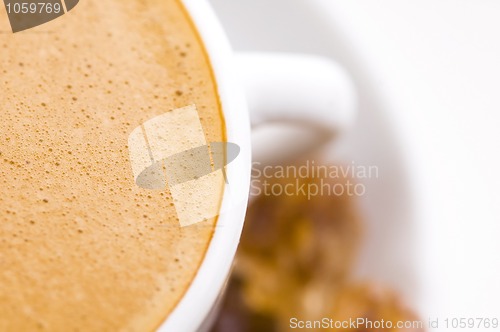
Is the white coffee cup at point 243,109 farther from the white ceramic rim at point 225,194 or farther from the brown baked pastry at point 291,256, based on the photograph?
the brown baked pastry at point 291,256

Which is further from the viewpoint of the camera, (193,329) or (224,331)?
(224,331)

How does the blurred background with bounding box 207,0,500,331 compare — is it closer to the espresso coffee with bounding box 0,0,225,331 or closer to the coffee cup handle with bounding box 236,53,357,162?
the coffee cup handle with bounding box 236,53,357,162

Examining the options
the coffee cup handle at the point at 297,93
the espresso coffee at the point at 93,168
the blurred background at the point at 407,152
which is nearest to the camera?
the espresso coffee at the point at 93,168

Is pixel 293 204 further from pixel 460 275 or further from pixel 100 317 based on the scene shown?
pixel 100 317

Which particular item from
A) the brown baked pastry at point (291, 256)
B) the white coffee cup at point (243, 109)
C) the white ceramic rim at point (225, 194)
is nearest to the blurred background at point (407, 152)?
the brown baked pastry at point (291, 256)

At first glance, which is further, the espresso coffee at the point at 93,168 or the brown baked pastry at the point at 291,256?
the brown baked pastry at the point at 291,256

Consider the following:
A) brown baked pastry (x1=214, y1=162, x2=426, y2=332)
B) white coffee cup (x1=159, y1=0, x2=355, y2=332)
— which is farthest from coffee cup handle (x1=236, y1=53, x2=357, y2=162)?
brown baked pastry (x1=214, y1=162, x2=426, y2=332)

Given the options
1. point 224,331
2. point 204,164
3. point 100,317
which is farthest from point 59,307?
point 224,331

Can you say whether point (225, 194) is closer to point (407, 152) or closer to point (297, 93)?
point (297, 93)
